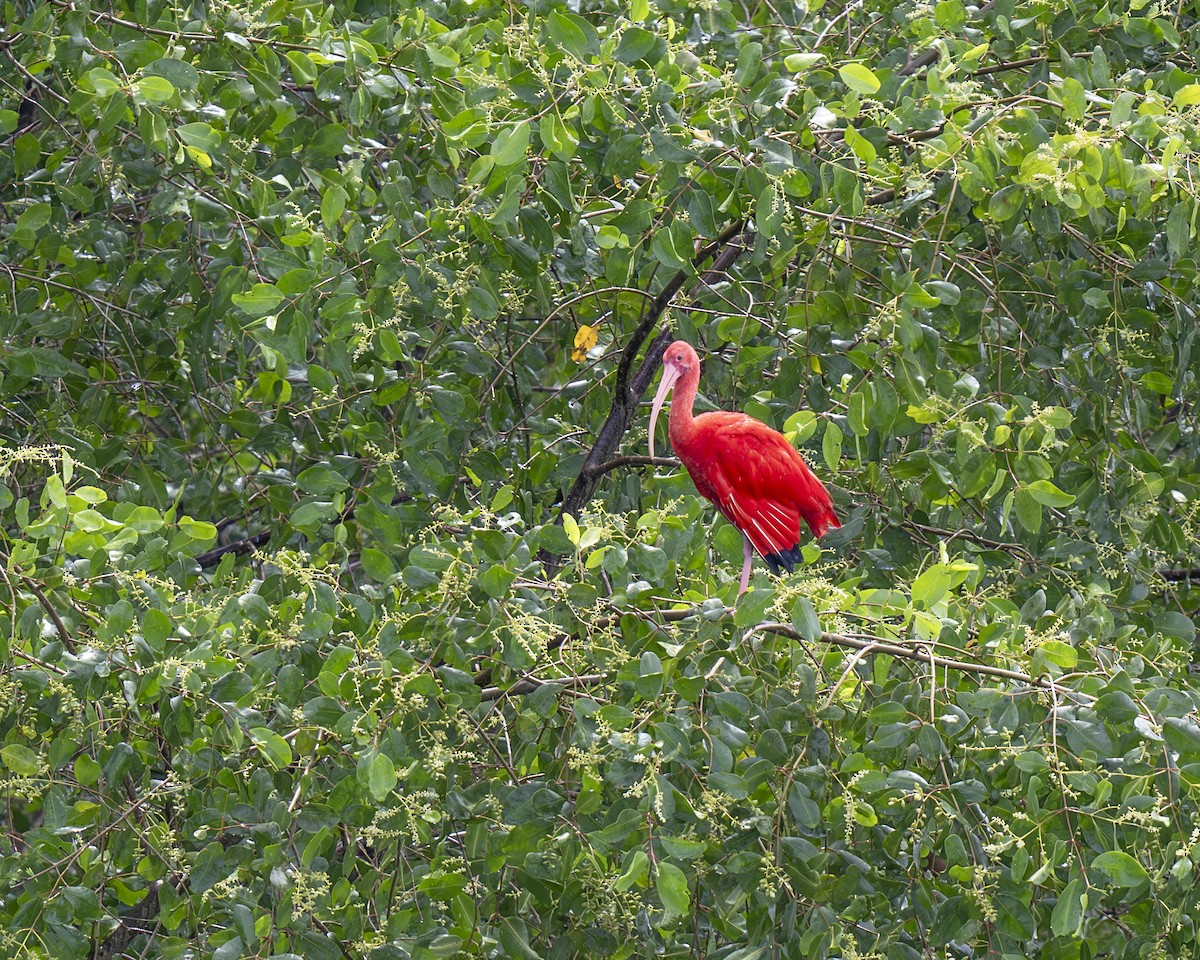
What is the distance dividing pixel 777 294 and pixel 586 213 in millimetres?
533

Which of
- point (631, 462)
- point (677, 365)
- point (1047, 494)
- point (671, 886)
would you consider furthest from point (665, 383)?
point (671, 886)

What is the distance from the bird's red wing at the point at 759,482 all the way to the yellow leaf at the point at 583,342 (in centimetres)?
87

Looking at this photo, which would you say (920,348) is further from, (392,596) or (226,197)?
(226,197)

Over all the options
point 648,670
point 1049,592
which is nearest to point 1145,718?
point 648,670

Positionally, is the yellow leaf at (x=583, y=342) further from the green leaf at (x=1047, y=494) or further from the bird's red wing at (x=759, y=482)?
the green leaf at (x=1047, y=494)

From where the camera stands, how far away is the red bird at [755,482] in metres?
3.24

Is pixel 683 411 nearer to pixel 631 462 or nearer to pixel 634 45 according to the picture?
pixel 631 462

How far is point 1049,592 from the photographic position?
4.00 m

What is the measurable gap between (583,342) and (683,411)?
2.49ft

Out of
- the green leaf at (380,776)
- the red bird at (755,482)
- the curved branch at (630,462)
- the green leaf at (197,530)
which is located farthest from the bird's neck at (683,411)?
the green leaf at (380,776)

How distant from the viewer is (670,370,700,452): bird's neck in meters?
3.42

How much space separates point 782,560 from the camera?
3.28 m

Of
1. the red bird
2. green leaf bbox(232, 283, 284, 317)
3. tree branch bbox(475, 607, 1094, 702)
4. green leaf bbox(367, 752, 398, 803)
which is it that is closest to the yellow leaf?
the red bird

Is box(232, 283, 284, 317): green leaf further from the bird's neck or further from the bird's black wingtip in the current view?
the bird's black wingtip
